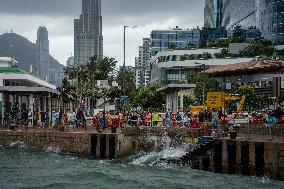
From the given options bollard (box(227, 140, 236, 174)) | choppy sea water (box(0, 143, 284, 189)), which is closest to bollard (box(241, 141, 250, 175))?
bollard (box(227, 140, 236, 174))

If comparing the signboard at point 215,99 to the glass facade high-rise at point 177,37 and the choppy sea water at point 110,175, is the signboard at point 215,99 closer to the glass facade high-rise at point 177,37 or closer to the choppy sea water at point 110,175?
the choppy sea water at point 110,175

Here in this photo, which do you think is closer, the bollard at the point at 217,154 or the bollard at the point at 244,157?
the bollard at the point at 244,157

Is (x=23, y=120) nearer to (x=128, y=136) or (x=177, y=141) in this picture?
(x=128, y=136)

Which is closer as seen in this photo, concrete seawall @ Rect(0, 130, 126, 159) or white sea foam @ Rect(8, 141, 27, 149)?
concrete seawall @ Rect(0, 130, 126, 159)

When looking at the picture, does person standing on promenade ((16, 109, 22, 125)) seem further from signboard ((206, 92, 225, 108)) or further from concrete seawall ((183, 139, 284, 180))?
concrete seawall ((183, 139, 284, 180))

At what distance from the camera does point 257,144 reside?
27109mm

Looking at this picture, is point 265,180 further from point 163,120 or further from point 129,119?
point 129,119

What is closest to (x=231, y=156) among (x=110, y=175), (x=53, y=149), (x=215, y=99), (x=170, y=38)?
(x=215, y=99)

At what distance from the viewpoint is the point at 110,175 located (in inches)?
1075

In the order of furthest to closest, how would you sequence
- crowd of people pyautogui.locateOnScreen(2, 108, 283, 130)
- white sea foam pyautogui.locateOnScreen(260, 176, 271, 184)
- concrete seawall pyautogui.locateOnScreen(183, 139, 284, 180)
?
crowd of people pyautogui.locateOnScreen(2, 108, 283, 130) < concrete seawall pyautogui.locateOnScreen(183, 139, 284, 180) < white sea foam pyautogui.locateOnScreen(260, 176, 271, 184)

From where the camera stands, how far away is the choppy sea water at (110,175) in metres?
24.4

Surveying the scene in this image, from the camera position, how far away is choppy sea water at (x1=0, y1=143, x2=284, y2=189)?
24.4 m

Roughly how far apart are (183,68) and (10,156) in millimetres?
75001

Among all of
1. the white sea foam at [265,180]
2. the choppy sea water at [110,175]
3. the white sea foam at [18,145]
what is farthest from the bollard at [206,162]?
the white sea foam at [18,145]
